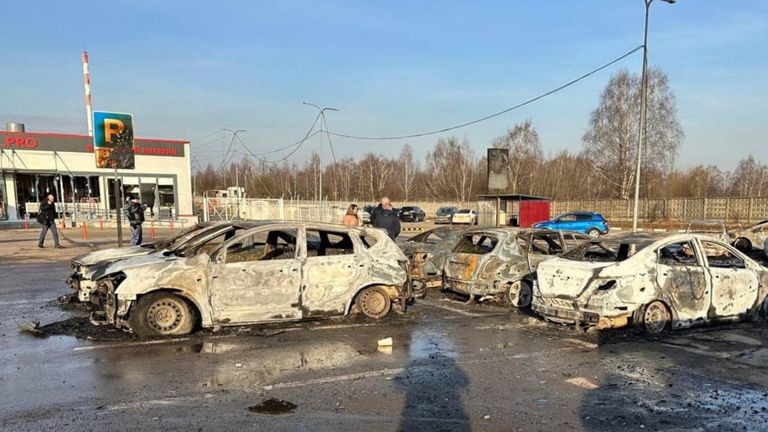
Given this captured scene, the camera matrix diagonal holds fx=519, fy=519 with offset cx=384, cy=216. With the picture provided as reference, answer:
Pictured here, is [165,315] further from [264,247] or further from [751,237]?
[751,237]

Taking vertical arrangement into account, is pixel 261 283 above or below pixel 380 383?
above

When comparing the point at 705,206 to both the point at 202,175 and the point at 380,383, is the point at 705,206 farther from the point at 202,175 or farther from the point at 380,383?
the point at 202,175

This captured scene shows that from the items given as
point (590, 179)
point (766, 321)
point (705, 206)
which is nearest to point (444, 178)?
point (590, 179)

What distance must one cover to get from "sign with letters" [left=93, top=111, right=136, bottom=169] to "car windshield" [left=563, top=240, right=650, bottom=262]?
11.9 meters

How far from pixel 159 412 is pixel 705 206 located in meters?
44.9

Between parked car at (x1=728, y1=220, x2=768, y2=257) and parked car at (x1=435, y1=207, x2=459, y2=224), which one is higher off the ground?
parked car at (x1=728, y1=220, x2=768, y2=257)

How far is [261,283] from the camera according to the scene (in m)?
7.21

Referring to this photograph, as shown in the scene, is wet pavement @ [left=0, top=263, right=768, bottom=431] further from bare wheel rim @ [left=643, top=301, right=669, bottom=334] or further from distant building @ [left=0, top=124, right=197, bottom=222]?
distant building @ [left=0, top=124, right=197, bottom=222]

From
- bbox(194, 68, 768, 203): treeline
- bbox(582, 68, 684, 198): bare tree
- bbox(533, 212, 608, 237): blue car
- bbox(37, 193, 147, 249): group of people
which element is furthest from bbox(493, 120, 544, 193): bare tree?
bbox(37, 193, 147, 249): group of people

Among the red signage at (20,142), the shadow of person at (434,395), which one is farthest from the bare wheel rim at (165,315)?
the red signage at (20,142)

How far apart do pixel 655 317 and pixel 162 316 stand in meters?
6.77

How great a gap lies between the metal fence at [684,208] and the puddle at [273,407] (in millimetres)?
42471

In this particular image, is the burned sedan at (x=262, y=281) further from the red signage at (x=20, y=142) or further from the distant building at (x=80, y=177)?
the red signage at (x=20, y=142)

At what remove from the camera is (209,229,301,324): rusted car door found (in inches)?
278
